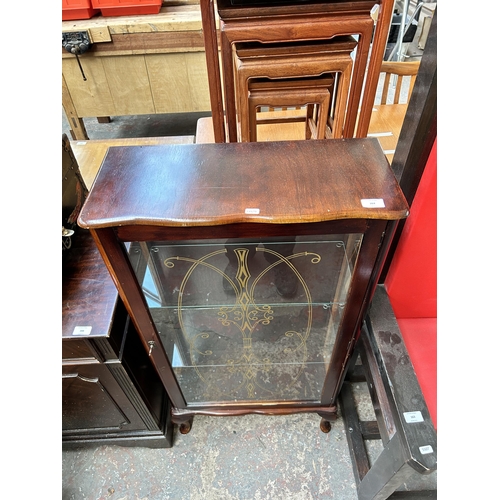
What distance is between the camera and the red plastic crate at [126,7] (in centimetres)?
177

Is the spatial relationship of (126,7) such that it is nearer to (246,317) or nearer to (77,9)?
(77,9)

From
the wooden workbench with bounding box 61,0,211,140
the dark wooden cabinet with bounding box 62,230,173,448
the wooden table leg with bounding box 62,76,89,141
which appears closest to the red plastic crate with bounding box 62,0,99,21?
the wooden workbench with bounding box 61,0,211,140

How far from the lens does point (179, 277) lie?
73cm

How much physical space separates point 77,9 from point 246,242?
1.83 m

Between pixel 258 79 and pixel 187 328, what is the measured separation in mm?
648

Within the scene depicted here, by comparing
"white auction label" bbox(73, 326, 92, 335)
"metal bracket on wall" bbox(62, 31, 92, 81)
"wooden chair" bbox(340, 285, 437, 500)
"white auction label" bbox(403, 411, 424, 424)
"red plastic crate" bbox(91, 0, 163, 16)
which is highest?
"red plastic crate" bbox(91, 0, 163, 16)

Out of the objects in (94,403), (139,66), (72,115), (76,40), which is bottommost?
(94,403)

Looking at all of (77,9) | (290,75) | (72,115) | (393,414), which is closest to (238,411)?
(393,414)

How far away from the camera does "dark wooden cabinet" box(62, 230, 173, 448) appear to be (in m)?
0.76

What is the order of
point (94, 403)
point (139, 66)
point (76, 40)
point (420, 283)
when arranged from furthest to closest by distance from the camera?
1. point (139, 66)
2. point (76, 40)
3. point (94, 403)
4. point (420, 283)

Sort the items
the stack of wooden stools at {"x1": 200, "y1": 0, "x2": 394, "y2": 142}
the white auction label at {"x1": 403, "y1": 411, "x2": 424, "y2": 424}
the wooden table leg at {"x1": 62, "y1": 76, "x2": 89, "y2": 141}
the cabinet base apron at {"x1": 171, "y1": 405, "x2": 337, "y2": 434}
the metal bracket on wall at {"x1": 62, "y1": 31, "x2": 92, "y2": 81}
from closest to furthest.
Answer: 1. the white auction label at {"x1": 403, "y1": 411, "x2": 424, "y2": 424}
2. the stack of wooden stools at {"x1": 200, "y1": 0, "x2": 394, "y2": 142}
3. the cabinet base apron at {"x1": 171, "y1": 405, "x2": 337, "y2": 434}
4. the metal bracket on wall at {"x1": 62, "y1": 31, "x2": 92, "y2": 81}
5. the wooden table leg at {"x1": 62, "y1": 76, "x2": 89, "y2": 141}

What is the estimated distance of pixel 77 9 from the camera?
176cm

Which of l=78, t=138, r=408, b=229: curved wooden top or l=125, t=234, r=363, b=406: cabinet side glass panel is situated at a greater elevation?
l=78, t=138, r=408, b=229: curved wooden top

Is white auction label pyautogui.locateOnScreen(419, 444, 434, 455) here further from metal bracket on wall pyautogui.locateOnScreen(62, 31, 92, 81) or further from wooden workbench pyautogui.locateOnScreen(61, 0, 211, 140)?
metal bracket on wall pyautogui.locateOnScreen(62, 31, 92, 81)
